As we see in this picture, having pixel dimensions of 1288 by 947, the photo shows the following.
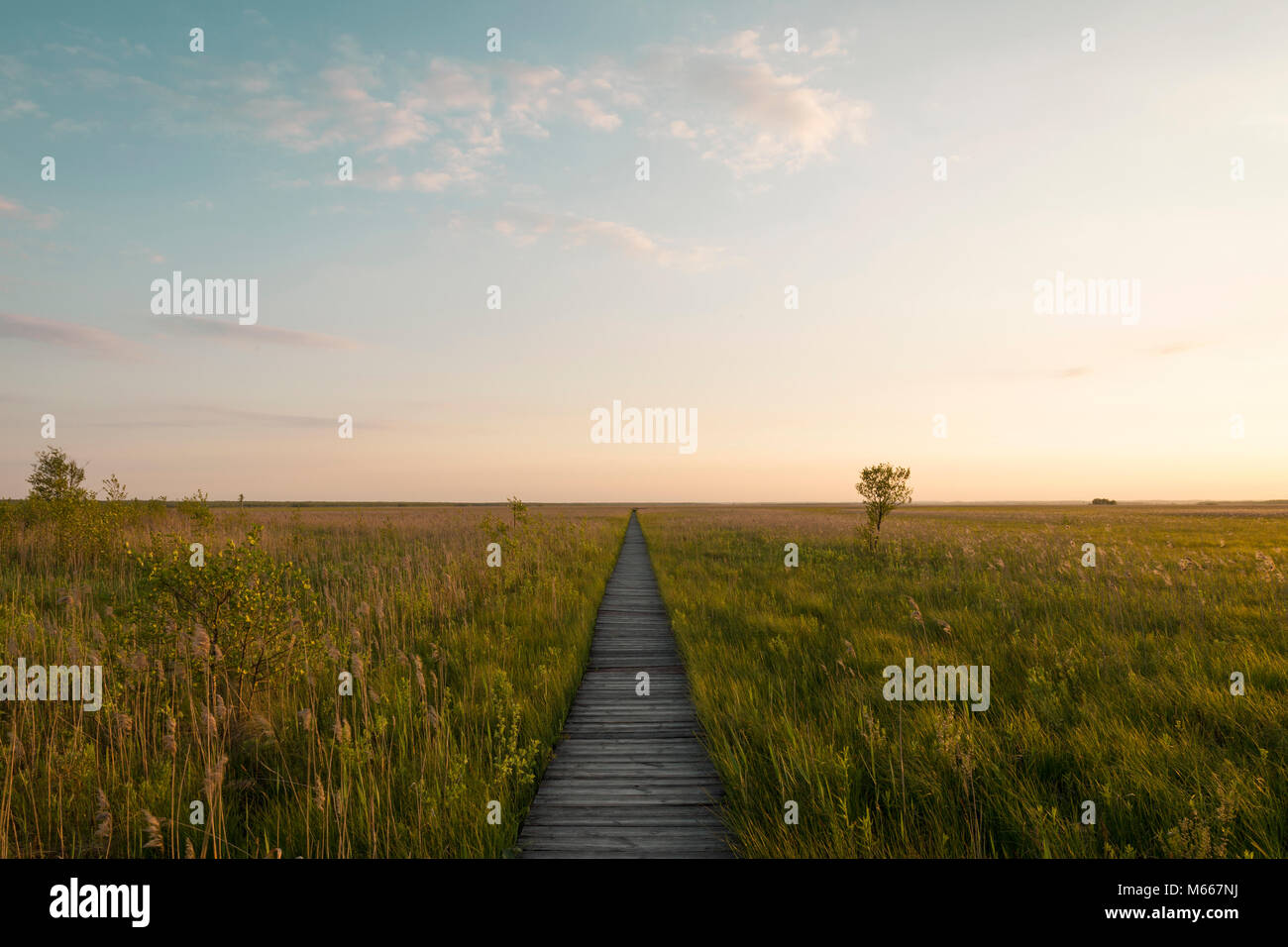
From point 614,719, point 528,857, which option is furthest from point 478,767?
point 614,719

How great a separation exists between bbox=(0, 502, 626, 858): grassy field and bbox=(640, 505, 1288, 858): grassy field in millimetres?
1895

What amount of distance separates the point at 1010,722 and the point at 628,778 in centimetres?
335

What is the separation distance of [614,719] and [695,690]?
93 cm

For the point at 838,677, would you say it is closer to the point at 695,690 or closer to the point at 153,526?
the point at 695,690

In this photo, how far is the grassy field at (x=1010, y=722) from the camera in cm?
360

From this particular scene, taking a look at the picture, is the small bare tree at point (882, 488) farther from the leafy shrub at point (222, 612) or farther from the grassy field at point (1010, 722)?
the leafy shrub at point (222, 612)

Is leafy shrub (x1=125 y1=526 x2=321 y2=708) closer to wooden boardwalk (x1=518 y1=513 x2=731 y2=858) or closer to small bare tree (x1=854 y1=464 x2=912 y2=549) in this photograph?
wooden boardwalk (x1=518 y1=513 x2=731 y2=858)

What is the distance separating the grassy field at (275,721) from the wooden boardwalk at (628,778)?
9.3 inches

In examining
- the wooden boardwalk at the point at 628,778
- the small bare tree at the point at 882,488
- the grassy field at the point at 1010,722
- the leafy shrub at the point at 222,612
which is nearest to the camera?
the grassy field at the point at 1010,722

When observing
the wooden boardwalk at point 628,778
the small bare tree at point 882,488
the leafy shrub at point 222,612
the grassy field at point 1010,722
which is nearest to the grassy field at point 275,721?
the leafy shrub at point 222,612

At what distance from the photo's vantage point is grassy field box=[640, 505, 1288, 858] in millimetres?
3600

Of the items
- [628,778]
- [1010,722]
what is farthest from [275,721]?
[1010,722]

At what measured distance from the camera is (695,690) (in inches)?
245
